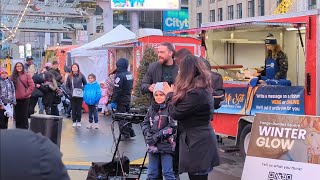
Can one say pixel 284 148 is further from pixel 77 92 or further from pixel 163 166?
pixel 77 92

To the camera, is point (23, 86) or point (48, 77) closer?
point (23, 86)

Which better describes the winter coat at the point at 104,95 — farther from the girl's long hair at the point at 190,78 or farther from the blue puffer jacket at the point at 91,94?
the girl's long hair at the point at 190,78

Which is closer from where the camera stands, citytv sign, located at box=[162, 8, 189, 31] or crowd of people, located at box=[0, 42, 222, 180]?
crowd of people, located at box=[0, 42, 222, 180]

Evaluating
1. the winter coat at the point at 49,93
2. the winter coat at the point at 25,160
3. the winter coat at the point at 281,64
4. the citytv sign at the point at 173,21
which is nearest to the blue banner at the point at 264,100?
the winter coat at the point at 281,64

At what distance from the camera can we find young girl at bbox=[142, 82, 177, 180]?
6102 mm

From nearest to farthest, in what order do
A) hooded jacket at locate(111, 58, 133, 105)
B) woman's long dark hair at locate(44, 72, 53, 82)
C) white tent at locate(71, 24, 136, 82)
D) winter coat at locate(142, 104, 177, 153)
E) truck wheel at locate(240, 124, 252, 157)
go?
winter coat at locate(142, 104, 177, 153) → truck wheel at locate(240, 124, 252, 157) → hooded jacket at locate(111, 58, 133, 105) → woman's long dark hair at locate(44, 72, 53, 82) → white tent at locate(71, 24, 136, 82)

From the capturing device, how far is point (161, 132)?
6.08 metres

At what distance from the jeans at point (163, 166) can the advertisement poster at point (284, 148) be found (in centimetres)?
96

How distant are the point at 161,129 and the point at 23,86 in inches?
250

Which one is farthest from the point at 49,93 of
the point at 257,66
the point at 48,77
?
the point at 257,66

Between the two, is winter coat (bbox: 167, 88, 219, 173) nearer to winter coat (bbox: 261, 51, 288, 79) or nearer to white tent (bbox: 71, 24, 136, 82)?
winter coat (bbox: 261, 51, 288, 79)

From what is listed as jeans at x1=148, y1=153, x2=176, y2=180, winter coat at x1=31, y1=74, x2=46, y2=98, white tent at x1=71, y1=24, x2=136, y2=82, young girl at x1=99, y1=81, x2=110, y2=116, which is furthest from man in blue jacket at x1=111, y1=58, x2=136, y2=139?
white tent at x1=71, y1=24, x2=136, y2=82

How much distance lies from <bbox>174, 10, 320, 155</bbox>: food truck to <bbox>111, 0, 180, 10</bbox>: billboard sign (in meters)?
14.9

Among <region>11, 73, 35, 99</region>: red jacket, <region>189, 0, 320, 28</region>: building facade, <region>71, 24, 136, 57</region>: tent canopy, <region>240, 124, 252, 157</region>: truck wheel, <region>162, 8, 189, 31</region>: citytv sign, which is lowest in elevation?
<region>240, 124, 252, 157</region>: truck wheel
